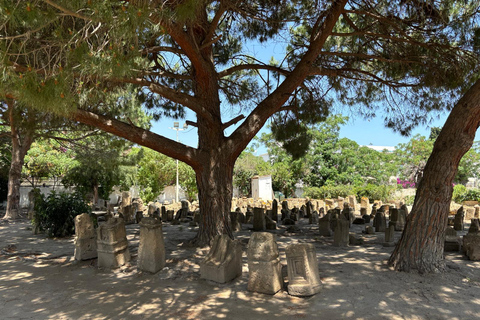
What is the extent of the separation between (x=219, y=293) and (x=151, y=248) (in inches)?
61.8

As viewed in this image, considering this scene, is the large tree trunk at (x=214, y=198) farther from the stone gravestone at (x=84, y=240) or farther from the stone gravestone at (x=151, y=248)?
the stone gravestone at (x=84, y=240)

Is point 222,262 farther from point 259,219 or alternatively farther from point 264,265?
point 259,219

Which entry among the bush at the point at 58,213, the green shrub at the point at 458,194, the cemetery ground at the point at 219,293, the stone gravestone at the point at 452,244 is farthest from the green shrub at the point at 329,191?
the bush at the point at 58,213

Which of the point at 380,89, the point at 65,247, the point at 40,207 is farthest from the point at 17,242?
the point at 380,89

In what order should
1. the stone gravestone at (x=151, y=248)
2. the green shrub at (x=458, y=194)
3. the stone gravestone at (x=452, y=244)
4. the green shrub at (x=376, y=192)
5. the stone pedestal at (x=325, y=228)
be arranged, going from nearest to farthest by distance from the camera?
1. the stone gravestone at (x=151, y=248)
2. the stone gravestone at (x=452, y=244)
3. the stone pedestal at (x=325, y=228)
4. the green shrub at (x=458, y=194)
5. the green shrub at (x=376, y=192)

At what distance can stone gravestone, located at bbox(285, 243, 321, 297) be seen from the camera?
14.3ft

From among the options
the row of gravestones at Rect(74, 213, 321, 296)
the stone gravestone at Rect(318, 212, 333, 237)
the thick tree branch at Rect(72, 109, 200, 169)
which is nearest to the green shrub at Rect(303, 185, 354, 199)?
the stone gravestone at Rect(318, 212, 333, 237)

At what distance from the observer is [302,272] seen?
14.6 feet

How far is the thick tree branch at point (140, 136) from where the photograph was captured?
6.05 m

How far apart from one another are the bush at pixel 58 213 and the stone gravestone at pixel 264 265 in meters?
6.40

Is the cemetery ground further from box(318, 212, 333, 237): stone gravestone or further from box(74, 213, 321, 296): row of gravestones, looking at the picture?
box(318, 212, 333, 237): stone gravestone

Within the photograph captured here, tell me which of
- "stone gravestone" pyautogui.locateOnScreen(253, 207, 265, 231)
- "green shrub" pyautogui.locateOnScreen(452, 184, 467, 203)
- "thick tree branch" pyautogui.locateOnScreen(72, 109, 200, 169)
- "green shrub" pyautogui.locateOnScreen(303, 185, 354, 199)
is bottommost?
"stone gravestone" pyautogui.locateOnScreen(253, 207, 265, 231)

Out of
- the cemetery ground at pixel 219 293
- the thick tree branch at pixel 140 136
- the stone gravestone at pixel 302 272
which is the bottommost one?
the cemetery ground at pixel 219 293

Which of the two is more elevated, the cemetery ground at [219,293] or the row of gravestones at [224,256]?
the row of gravestones at [224,256]
